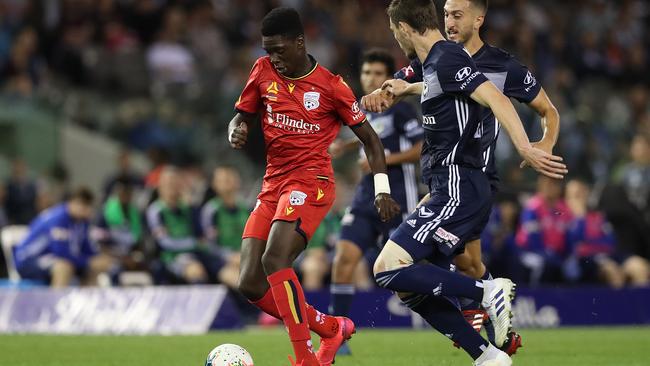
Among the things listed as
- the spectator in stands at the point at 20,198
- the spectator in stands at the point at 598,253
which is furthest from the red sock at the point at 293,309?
Result: the spectator in stands at the point at 20,198

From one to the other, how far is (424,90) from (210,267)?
836 centimetres

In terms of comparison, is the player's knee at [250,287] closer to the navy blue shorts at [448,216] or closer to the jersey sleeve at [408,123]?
the navy blue shorts at [448,216]

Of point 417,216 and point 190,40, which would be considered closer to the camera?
point 417,216

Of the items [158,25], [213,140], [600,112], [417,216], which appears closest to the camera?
[417,216]

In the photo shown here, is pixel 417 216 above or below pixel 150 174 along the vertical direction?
above

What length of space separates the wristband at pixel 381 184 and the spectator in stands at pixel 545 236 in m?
8.52

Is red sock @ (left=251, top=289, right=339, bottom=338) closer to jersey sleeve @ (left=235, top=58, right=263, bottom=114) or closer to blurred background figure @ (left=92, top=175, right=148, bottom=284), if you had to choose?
jersey sleeve @ (left=235, top=58, right=263, bottom=114)

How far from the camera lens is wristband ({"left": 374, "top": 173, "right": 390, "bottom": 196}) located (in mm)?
8344

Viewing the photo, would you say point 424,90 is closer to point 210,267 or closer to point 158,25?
point 210,267

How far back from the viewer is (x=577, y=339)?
43.5 feet

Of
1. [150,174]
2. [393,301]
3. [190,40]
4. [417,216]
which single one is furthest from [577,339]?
[190,40]

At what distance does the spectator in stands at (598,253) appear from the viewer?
16578 millimetres

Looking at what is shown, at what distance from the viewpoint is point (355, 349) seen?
11789mm

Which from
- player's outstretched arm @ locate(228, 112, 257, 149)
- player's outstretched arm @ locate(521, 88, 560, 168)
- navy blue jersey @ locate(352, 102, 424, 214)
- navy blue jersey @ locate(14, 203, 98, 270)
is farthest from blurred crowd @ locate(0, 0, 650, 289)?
player's outstretched arm @ locate(228, 112, 257, 149)
